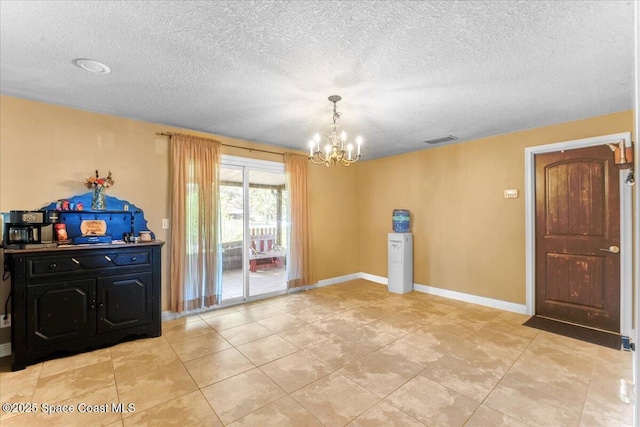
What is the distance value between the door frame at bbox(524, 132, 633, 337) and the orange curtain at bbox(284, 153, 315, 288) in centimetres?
335

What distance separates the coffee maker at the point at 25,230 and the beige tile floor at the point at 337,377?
1.16 metres

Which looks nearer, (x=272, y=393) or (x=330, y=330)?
(x=272, y=393)

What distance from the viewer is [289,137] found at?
4270 millimetres

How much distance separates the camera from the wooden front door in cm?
325

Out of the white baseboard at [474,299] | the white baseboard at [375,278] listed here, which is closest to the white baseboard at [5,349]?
the white baseboard at [375,278]

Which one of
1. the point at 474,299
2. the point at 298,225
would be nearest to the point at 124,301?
the point at 298,225

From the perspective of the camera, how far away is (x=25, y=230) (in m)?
2.78

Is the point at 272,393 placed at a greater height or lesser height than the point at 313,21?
lesser

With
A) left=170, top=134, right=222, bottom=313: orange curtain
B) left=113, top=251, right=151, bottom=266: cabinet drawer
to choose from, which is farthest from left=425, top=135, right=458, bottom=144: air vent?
left=113, top=251, right=151, bottom=266: cabinet drawer

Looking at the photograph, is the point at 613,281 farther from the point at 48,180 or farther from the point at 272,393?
the point at 48,180

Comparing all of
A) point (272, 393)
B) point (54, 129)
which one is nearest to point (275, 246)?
point (272, 393)

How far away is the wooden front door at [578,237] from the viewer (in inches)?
128

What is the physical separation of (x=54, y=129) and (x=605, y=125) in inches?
250

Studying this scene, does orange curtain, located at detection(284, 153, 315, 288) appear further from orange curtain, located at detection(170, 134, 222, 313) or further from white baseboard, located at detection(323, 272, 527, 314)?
orange curtain, located at detection(170, 134, 222, 313)
